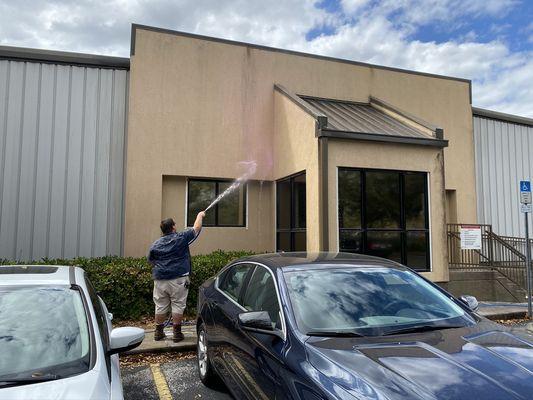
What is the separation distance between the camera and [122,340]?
3049 mm

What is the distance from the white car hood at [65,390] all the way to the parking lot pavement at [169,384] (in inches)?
91.1

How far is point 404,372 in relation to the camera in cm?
241

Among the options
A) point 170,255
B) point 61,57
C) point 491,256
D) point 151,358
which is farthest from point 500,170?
point 61,57

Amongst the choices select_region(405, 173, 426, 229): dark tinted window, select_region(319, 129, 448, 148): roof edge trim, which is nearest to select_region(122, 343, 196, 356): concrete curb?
select_region(319, 129, 448, 148): roof edge trim

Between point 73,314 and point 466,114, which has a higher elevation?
point 466,114

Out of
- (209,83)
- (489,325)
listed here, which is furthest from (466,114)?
(489,325)

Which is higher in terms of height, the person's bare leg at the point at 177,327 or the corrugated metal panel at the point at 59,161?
the corrugated metal panel at the point at 59,161

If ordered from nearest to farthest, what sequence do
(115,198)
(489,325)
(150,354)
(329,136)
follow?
(489,325), (150,354), (329,136), (115,198)

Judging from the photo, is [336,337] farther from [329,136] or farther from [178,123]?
[178,123]

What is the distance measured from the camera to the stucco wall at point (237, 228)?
36.6 ft

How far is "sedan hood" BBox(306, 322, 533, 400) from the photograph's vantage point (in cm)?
225

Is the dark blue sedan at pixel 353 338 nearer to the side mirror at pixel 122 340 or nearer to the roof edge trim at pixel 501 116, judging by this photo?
the side mirror at pixel 122 340

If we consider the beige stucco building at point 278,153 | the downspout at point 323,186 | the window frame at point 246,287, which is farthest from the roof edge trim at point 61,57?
the window frame at point 246,287

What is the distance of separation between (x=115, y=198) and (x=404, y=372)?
9.64 m
